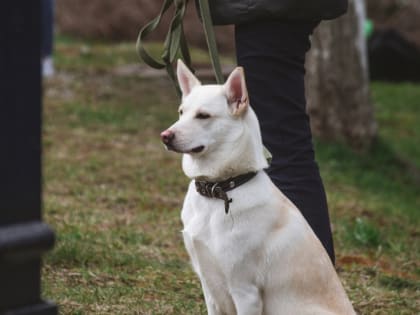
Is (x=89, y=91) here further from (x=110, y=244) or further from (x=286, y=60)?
(x=286, y=60)

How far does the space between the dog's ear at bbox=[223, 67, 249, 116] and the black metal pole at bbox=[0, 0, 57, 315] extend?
101 centimetres

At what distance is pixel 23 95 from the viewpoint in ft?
5.84

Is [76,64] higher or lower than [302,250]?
lower

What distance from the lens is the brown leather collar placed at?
9.04 feet

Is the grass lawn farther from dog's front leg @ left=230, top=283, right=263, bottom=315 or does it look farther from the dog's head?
the dog's head

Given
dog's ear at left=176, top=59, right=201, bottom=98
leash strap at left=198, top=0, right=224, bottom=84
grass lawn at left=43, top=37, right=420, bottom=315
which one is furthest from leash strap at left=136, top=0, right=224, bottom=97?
grass lawn at left=43, top=37, right=420, bottom=315

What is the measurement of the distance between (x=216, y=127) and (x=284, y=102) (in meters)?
0.68

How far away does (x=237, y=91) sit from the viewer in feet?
9.11

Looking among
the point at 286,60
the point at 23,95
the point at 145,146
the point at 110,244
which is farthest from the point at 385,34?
the point at 23,95

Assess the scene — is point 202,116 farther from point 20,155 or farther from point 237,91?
point 20,155

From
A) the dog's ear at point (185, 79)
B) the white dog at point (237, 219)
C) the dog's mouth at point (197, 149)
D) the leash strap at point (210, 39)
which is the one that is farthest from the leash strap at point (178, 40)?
the dog's mouth at point (197, 149)

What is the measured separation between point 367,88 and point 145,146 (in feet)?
6.32

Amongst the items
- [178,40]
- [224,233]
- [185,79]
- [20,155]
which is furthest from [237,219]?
[20,155]

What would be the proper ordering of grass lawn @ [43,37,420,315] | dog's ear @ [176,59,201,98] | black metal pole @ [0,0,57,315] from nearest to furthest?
black metal pole @ [0,0,57,315]
dog's ear @ [176,59,201,98]
grass lawn @ [43,37,420,315]
